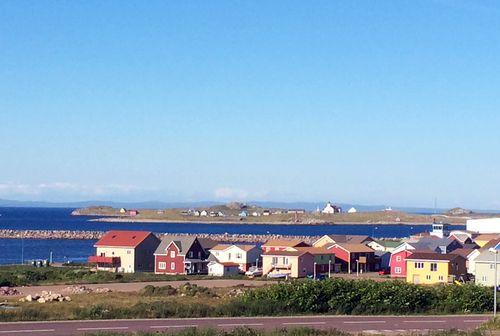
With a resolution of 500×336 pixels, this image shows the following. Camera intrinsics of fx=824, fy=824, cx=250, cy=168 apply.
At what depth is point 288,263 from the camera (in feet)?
238

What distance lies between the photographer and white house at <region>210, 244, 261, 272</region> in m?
78.1

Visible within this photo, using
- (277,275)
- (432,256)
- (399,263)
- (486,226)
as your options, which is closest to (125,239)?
(277,275)

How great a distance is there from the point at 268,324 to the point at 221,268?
46.7 meters

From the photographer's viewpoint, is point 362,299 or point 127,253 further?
point 127,253

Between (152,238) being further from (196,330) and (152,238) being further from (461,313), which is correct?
(196,330)

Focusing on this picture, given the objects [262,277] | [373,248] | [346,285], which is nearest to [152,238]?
[262,277]

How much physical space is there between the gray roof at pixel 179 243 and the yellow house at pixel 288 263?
730 cm

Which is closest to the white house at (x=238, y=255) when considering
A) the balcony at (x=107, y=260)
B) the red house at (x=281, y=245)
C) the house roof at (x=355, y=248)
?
the red house at (x=281, y=245)

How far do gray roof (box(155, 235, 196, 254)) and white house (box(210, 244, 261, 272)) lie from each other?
2958 mm

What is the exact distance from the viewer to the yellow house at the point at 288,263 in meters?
71.8

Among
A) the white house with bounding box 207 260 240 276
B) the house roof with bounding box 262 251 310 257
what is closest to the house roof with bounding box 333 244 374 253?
the house roof with bounding box 262 251 310 257

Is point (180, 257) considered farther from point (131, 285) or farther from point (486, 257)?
point (486, 257)

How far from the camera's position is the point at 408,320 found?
31094 mm

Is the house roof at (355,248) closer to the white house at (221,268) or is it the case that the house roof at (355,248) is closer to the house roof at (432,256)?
the white house at (221,268)
